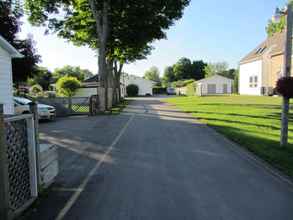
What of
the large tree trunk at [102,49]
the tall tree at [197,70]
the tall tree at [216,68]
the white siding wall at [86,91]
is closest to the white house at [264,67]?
the large tree trunk at [102,49]

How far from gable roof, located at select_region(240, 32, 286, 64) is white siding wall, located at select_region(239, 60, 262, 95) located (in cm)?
95

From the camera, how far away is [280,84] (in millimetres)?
8500

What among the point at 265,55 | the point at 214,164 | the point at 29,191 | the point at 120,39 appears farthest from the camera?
the point at 265,55

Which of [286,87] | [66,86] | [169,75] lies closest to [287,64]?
[286,87]

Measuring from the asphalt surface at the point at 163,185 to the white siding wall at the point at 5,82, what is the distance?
4.49m

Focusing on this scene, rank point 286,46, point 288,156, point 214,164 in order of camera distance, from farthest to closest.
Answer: point 286,46 < point 288,156 < point 214,164

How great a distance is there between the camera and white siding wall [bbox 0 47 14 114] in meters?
11.7

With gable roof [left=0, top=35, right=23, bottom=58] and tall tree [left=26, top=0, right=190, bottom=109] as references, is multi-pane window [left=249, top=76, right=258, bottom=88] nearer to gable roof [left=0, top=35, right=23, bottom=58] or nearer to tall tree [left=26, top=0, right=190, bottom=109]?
tall tree [left=26, top=0, right=190, bottom=109]

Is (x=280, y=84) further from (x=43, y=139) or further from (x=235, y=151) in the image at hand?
(x=43, y=139)

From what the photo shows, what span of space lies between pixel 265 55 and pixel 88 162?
4040 centimetres

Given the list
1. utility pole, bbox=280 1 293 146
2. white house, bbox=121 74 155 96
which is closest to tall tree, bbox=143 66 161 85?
white house, bbox=121 74 155 96

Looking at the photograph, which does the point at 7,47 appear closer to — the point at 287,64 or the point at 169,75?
the point at 287,64

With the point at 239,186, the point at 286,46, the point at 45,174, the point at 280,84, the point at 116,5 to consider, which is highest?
the point at 116,5

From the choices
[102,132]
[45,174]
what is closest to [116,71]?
[102,132]
